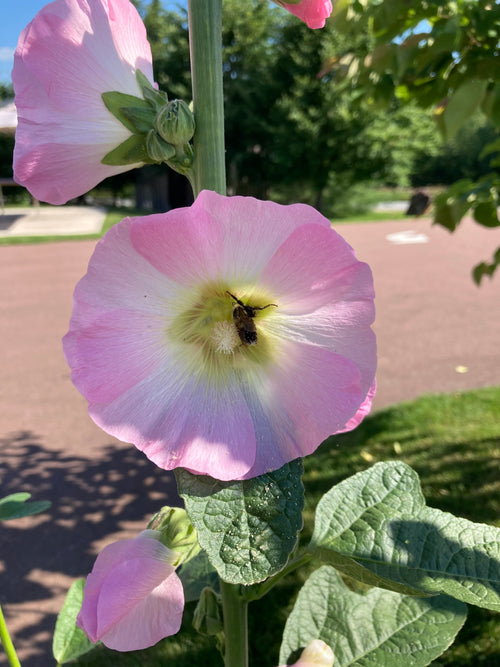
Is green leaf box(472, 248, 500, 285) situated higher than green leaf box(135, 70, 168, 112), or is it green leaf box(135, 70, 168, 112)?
green leaf box(135, 70, 168, 112)

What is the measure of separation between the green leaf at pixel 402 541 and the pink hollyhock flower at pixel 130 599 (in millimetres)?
257

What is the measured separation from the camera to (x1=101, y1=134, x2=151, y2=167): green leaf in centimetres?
70

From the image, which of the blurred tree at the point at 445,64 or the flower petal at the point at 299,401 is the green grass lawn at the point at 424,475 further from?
the blurred tree at the point at 445,64

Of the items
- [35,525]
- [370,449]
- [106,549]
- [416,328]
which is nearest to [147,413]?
[106,549]

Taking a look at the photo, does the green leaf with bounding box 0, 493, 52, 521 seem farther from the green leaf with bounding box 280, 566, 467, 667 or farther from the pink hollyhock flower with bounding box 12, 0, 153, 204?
the pink hollyhock flower with bounding box 12, 0, 153, 204

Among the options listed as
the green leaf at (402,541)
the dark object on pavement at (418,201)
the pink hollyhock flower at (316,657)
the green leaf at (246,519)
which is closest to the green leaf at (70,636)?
the pink hollyhock flower at (316,657)

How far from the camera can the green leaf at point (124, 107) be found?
26.8 inches

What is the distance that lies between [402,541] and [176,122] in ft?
2.15

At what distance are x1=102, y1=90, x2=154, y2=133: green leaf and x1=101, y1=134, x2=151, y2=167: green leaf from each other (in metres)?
0.01

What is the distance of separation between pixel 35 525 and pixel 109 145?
12.0 ft

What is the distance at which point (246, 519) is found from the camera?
0.65m

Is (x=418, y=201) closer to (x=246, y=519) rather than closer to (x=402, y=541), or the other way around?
(x=402, y=541)

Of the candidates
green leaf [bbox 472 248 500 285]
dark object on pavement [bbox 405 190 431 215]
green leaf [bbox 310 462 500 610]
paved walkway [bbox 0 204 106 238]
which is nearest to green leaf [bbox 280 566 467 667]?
green leaf [bbox 310 462 500 610]

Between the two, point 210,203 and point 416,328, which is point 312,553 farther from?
point 416,328
